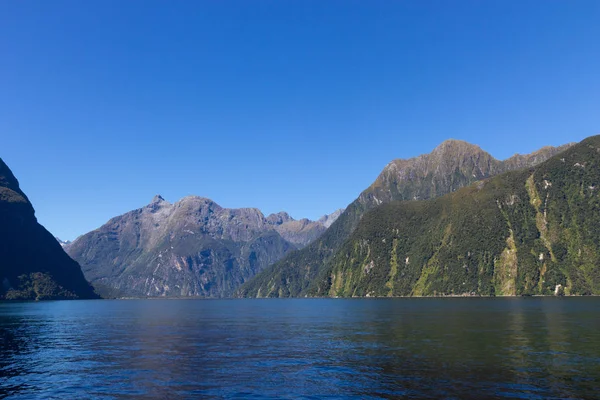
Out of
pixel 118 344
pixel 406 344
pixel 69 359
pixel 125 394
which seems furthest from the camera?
pixel 118 344

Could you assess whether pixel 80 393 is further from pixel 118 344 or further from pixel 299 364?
pixel 118 344

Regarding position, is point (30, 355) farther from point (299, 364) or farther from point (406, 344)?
point (406, 344)

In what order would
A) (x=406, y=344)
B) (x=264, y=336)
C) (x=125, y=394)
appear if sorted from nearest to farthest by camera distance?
(x=125, y=394) < (x=406, y=344) < (x=264, y=336)

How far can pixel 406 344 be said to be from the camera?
76.9 m

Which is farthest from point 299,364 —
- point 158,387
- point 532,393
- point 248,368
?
point 532,393

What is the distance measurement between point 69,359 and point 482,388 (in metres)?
55.8

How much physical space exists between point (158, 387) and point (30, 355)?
35.7 metres

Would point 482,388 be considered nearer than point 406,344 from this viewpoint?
Yes

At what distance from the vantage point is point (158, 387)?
155 ft

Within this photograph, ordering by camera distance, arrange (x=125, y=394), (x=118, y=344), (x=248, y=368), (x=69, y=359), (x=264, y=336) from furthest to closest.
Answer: (x=264, y=336), (x=118, y=344), (x=69, y=359), (x=248, y=368), (x=125, y=394)

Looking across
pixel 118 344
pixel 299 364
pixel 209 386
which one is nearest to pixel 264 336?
pixel 118 344

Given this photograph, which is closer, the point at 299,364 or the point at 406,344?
the point at 299,364

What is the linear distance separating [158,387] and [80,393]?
23.8 ft

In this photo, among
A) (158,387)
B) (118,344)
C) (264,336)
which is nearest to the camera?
(158,387)
